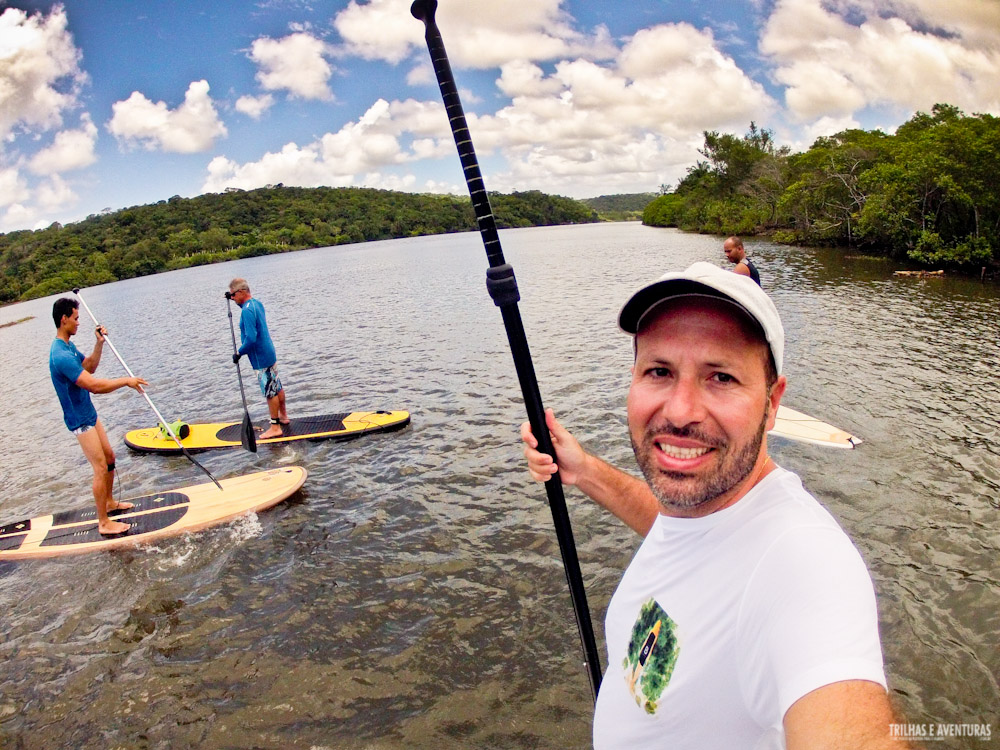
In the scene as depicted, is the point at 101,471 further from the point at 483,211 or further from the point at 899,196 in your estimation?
the point at 899,196

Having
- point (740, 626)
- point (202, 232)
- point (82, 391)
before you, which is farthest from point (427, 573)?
point (202, 232)

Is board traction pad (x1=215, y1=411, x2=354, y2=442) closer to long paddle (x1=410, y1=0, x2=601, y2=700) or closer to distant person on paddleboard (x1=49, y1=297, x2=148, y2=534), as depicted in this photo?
distant person on paddleboard (x1=49, y1=297, x2=148, y2=534)

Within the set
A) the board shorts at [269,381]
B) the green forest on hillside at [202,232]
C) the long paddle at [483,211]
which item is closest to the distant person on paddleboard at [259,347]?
the board shorts at [269,381]

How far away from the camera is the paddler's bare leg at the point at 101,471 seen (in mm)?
8602

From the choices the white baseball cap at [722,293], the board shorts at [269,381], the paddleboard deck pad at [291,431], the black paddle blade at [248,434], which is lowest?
the paddleboard deck pad at [291,431]

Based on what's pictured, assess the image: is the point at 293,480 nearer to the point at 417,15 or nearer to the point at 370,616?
the point at 370,616

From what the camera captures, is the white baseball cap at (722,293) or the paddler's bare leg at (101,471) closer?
the white baseball cap at (722,293)

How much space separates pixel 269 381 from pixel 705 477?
12.5 meters

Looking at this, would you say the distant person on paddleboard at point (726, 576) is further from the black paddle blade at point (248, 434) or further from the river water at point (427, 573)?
the black paddle blade at point (248, 434)

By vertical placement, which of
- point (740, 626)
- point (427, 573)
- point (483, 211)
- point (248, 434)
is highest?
point (483, 211)

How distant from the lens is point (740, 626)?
4.90ft

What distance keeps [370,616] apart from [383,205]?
193 m

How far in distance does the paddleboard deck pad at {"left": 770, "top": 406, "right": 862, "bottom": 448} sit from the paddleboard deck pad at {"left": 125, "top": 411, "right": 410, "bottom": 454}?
26.9 ft

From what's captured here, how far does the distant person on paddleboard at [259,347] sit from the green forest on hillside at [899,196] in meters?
34.9
